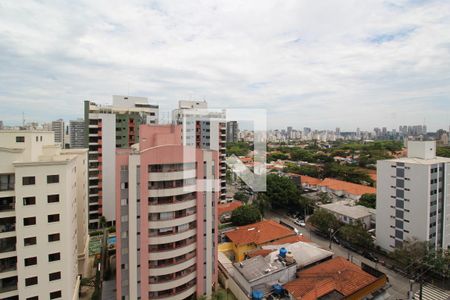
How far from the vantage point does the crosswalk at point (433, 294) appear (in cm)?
975

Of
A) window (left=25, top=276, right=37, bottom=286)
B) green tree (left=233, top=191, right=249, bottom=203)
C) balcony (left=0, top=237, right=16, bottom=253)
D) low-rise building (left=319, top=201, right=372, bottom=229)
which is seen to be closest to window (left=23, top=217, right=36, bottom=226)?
balcony (left=0, top=237, right=16, bottom=253)

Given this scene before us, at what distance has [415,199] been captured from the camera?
12.2 meters

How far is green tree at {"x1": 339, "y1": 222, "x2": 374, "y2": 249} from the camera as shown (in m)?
13.3

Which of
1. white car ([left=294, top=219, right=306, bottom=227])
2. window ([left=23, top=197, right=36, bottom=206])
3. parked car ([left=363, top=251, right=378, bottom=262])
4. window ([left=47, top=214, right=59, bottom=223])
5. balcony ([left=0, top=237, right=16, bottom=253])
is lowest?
parked car ([left=363, top=251, right=378, bottom=262])

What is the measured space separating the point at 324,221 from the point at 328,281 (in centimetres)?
664

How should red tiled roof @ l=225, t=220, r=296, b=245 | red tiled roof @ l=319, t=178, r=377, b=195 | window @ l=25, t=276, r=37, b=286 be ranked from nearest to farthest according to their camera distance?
1. window @ l=25, t=276, r=37, b=286
2. red tiled roof @ l=225, t=220, r=296, b=245
3. red tiled roof @ l=319, t=178, r=377, b=195

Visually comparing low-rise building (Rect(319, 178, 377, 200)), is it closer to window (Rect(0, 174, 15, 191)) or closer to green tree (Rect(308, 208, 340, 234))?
green tree (Rect(308, 208, 340, 234))

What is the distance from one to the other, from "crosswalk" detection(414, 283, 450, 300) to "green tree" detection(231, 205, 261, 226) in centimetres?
855

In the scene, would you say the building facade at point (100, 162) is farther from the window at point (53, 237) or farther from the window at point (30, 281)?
the window at point (30, 281)

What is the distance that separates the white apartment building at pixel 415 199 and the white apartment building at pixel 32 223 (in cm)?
1412

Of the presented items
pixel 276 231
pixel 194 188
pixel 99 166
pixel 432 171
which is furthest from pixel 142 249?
pixel 432 171

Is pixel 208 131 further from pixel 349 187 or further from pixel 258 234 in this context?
pixel 349 187

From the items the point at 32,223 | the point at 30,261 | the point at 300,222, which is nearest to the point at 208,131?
the point at 300,222

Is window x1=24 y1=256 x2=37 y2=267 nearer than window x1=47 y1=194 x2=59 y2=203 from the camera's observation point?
Yes
